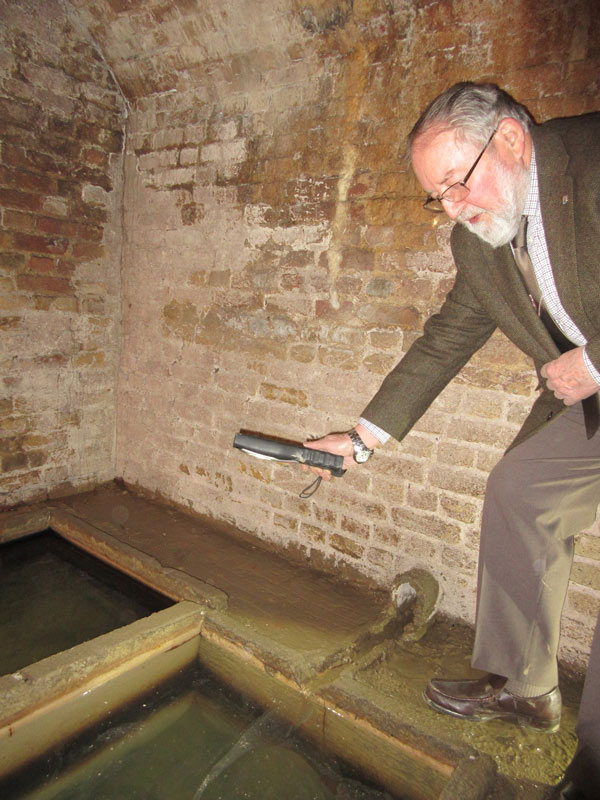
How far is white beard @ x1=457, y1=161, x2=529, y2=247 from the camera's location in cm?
161

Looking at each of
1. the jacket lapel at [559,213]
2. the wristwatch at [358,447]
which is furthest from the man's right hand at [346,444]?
the jacket lapel at [559,213]

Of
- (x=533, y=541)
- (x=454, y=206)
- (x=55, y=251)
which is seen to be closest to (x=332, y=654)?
(x=533, y=541)

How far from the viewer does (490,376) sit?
2.34m

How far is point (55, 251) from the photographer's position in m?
3.58

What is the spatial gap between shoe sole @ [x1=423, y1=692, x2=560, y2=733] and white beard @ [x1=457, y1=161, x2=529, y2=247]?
1557 millimetres

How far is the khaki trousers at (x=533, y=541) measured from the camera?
171 centimetres

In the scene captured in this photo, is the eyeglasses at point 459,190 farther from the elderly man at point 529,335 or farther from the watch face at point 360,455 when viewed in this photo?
the watch face at point 360,455

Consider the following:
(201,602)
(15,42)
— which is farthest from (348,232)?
(15,42)

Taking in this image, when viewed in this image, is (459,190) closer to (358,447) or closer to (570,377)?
(570,377)

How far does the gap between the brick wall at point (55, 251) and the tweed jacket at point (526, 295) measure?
247 cm

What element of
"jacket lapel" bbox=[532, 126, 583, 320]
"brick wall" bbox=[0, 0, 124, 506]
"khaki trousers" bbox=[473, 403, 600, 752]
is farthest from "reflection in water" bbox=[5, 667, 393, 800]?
"brick wall" bbox=[0, 0, 124, 506]

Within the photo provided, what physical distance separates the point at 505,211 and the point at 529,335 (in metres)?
0.40

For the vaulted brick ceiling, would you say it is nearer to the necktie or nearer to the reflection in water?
the necktie

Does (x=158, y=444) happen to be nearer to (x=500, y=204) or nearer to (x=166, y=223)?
(x=166, y=223)
